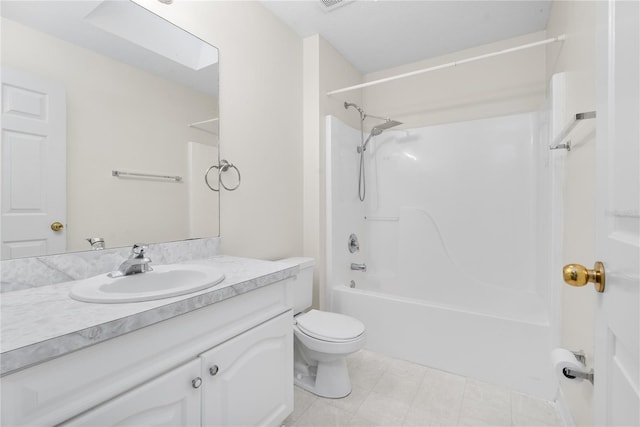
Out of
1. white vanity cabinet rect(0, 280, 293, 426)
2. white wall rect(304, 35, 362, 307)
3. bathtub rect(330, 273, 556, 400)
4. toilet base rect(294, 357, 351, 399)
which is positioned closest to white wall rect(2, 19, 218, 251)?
white vanity cabinet rect(0, 280, 293, 426)

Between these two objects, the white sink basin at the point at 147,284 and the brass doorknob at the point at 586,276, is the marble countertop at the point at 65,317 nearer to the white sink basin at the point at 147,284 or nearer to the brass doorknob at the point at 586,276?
the white sink basin at the point at 147,284

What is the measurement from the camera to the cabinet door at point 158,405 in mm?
719

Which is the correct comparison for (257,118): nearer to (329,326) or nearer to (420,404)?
(329,326)

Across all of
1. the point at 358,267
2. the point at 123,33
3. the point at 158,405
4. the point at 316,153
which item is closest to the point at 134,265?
the point at 158,405

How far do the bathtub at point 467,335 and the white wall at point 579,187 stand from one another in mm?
175

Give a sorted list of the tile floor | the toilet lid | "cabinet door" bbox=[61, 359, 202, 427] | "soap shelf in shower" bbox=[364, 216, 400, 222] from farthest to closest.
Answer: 1. "soap shelf in shower" bbox=[364, 216, 400, 222]
2. the toilet lid
3. the tile floor
4. "cabinet door" bbox=[61, 359, 202, 427]

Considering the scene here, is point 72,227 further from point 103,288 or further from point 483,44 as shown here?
point 483,44

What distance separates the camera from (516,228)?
7.59 feet

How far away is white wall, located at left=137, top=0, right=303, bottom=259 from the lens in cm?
171

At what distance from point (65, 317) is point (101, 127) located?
2.66 ft

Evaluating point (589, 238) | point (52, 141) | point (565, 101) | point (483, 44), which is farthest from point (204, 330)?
point (483, 44)

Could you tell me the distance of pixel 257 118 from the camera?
1.93 metres

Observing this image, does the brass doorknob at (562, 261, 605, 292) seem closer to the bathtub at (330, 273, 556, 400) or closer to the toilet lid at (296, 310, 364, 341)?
the toilet lid at (296, 310, 364, 341)

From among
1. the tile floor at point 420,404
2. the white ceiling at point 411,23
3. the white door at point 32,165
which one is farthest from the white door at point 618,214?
the white ceiling at point 411,23
